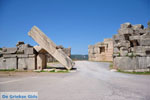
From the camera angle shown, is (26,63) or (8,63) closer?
(26,63)

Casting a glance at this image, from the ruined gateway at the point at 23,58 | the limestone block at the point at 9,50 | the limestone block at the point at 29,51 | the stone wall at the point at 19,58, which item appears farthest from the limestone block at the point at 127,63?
the limestone block at the point at 9,50

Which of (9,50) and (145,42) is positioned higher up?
(145,42)

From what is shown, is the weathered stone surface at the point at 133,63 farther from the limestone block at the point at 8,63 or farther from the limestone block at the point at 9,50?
the limestone block at the point at 9,50

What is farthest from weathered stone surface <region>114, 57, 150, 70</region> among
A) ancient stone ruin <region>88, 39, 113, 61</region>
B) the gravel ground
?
ancient stone ruin <region>88, 39, 113, 61</region>

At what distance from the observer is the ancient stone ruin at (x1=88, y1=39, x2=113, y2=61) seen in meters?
18.4

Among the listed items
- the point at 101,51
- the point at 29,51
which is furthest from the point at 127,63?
the point at 101,51

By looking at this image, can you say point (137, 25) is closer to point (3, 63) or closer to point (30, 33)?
point (30, 33)

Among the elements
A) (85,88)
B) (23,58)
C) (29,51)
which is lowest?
(85,88)

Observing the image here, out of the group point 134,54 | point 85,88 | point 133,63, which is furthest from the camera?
point 134,54

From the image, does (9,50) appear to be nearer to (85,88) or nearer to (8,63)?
(8,63)

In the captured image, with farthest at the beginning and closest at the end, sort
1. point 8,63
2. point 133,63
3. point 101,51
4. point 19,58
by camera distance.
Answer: point 101,51
point 8,63
point 19,58
point 133,63

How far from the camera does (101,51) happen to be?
66.2 feet

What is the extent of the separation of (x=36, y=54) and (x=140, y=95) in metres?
9.01

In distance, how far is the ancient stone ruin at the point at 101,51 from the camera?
18.4m
